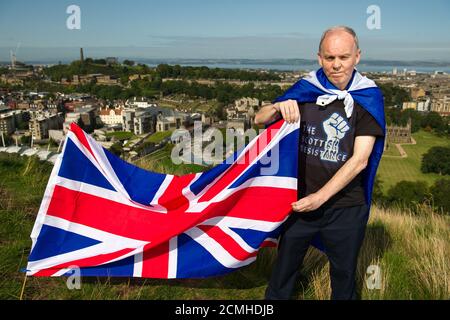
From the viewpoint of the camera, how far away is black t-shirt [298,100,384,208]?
1.71 metres

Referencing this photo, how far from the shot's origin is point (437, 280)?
2230mm

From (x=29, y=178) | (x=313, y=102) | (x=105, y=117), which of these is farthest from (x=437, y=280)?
(x=105, y=117)

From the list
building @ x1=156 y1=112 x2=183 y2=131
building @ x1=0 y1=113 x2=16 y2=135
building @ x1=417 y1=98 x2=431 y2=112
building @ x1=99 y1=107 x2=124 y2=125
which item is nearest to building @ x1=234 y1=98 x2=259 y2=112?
building @ x1=156 y1=112 x2=183 y2=131

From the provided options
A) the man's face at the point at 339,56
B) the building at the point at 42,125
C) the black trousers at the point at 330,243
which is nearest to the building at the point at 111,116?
the building at the point at 42,125

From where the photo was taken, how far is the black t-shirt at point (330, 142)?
171 cm

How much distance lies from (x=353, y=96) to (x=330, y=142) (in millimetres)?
233

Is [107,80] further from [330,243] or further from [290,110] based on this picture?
[330,243]

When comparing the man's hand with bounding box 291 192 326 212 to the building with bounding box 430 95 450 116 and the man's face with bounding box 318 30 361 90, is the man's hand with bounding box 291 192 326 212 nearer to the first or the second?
the man's face with bounding box 318 30 361 90

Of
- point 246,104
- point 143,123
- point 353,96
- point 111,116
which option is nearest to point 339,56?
point 353,96

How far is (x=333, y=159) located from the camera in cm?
179

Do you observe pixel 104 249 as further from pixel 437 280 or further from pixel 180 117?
pixel 180 117

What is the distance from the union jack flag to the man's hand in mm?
241

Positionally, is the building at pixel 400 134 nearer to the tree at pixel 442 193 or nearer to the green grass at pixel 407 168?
the green grass at pixel 407 168
